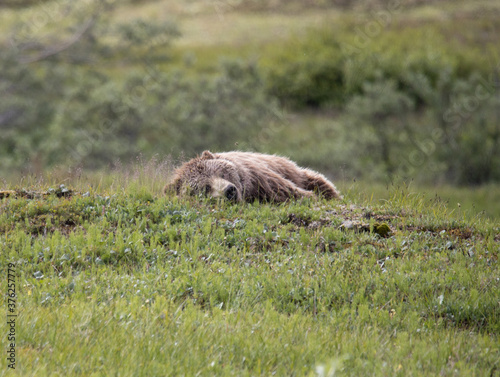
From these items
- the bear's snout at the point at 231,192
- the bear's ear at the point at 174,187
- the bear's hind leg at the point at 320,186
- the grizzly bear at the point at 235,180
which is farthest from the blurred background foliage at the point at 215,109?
the bear's snout at the point at 231,192

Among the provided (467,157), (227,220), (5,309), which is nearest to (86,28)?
(467,157)

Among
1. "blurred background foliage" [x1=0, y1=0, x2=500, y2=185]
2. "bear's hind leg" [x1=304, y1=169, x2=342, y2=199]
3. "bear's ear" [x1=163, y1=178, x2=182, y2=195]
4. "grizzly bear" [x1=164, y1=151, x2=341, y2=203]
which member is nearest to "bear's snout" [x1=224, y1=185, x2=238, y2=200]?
"grizzly bear" [x1=164, y1=151, x2=341, y2=203]

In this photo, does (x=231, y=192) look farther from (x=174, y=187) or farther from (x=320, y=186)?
(x=320, y=186)

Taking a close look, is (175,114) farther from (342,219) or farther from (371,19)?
(371,19)

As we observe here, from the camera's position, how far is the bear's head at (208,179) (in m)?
8.28

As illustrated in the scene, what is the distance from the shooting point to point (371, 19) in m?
37.1

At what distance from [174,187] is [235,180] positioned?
106cm

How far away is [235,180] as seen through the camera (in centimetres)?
862

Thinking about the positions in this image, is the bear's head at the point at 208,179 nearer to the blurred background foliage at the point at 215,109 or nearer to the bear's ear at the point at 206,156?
the bear's ear at the point at 206,156

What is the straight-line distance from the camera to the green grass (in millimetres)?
4355

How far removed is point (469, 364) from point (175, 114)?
1947 cm

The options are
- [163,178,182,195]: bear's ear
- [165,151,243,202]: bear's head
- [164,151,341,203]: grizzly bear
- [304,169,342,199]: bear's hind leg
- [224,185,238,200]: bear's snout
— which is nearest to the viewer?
[224,185,238,200]: bear's snout

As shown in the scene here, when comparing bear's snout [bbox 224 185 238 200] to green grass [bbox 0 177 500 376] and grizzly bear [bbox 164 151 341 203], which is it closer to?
grizzly bear [bbox 164 151 341 203]

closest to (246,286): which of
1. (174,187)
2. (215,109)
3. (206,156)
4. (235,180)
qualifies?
(235,180)
